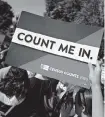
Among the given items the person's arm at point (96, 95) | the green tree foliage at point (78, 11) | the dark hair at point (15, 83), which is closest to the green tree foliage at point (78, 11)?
the green tree foliage at point (78, 11)

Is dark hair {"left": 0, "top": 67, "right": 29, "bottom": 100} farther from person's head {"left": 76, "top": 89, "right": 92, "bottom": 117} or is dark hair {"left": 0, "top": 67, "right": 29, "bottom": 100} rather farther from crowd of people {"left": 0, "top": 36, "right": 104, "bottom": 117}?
person's head {"left": 76, "top": 89, "right": 92, "bottom": 117}

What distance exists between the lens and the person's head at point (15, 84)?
143 cm

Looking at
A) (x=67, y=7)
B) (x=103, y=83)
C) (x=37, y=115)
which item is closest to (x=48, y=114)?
(x=37, y=115)

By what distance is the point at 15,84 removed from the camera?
4.76 feet

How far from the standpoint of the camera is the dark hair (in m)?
1.43

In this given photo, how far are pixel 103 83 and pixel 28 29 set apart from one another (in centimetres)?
51

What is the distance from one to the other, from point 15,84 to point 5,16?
14.1 inches

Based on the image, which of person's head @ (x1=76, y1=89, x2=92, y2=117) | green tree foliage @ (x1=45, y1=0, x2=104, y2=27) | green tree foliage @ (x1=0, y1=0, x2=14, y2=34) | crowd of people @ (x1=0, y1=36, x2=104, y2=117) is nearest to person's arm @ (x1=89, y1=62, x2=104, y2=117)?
crowd of people @ (x1=0, y1=36, x2=104, y2=117)

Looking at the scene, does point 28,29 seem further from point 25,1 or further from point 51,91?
point 51,91

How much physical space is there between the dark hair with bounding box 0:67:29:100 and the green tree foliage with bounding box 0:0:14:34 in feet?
0.70

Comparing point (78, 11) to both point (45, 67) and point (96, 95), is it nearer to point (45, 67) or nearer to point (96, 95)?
point (45, 67)

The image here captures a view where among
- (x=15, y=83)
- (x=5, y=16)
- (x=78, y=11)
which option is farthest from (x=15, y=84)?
(x=78, y=11)

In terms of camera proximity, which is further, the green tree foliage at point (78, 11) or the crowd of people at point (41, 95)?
the green tree foliage at point (78, 11)

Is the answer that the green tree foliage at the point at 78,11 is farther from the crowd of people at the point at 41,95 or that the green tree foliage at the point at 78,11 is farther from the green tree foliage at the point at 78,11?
the crowd of people at the point at 41,95
